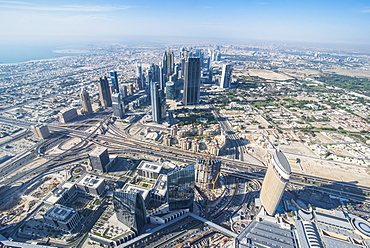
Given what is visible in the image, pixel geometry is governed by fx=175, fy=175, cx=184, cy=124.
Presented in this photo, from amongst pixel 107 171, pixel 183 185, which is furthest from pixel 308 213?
pixel 107 171

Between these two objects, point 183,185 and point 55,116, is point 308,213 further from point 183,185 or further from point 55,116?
point 55,116

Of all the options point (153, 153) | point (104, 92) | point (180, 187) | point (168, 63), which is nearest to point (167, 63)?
point (168, 63)

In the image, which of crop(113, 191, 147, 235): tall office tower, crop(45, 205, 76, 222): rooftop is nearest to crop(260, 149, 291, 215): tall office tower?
crop(113, 191, 147, 235): tall office tower

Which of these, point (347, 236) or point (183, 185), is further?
point (183, 185)

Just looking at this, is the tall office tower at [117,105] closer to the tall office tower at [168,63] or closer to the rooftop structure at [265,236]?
the tall office tower at [168,63]

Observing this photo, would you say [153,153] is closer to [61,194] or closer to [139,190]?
[139,190]

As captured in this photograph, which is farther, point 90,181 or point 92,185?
point 90,181

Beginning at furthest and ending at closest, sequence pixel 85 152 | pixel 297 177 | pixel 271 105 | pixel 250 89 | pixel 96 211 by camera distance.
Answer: pixel 250 89 → pixel 271 105 → pixel 85 152 → pixel 297 177 → pixel 96 211
